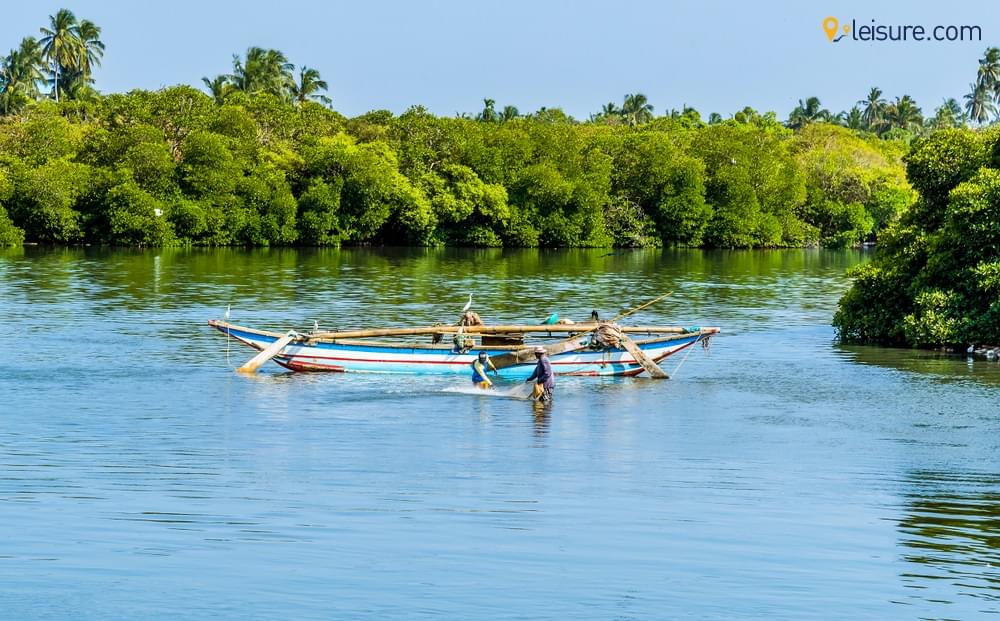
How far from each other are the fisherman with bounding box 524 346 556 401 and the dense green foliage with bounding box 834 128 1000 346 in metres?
15.8

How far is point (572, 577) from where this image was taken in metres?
16.6

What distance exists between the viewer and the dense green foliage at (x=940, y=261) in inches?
1587

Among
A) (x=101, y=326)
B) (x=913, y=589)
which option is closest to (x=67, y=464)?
(x=913, y=589)

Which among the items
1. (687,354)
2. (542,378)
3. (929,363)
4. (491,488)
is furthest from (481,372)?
(929,363)

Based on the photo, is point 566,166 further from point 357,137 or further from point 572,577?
point 572,577

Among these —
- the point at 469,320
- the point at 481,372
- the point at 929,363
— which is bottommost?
the point at 929,363

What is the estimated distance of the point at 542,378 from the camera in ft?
105

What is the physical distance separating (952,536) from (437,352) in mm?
18457

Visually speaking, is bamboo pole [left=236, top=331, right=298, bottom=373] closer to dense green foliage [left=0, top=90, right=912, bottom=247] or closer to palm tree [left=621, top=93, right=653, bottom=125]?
dense green foliage [left=0, top=90, right=912, bottom=247]

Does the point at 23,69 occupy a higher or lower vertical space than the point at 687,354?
higher

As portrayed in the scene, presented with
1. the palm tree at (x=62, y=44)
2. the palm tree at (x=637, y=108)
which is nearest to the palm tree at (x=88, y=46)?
the palm tree at (x=62, y=44)

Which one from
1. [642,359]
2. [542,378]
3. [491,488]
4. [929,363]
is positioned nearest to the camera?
[491,488]

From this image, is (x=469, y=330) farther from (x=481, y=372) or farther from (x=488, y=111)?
(x=488, y=111)

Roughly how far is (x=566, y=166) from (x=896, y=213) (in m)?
33.3
